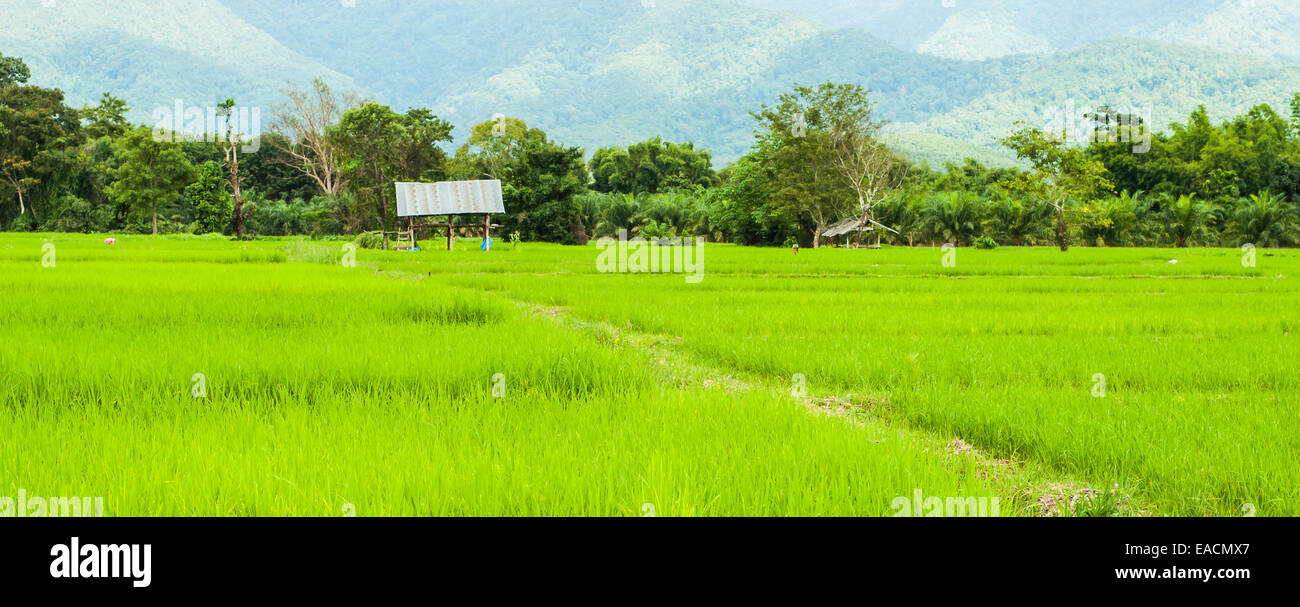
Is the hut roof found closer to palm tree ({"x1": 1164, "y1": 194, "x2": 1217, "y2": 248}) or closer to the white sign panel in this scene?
palm tree ({"x1": 1164, "y1": 194, "x2": 1217, "y2": 248})

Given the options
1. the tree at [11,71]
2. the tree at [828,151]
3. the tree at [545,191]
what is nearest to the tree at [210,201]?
the tree at [545,191]

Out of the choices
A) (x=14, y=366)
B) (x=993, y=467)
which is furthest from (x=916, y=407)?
(x=14, y=366)

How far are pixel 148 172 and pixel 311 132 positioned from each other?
15242 mm

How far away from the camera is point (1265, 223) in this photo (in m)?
36.4

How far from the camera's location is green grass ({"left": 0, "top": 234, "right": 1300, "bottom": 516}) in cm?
232

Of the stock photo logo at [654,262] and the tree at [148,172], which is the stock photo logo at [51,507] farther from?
the tree at [148,172]

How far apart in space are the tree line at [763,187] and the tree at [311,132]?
3.58 ft

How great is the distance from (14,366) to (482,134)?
52277 mm

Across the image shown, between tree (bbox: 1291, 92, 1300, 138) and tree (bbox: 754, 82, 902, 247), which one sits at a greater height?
tree (bbox: 1291, 92, 1300, 138)

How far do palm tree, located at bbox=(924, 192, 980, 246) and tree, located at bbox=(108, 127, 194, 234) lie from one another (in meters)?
37.7

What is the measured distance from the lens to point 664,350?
6484mm
